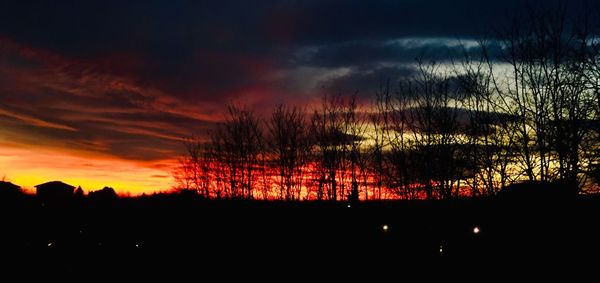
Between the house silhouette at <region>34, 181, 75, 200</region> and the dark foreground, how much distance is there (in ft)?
133

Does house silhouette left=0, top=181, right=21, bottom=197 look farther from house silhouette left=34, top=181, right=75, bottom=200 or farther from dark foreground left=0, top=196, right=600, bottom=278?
dark foreground left=0, top=196, right=600, bottom=278

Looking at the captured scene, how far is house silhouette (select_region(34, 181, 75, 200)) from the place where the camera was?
64.8 meters

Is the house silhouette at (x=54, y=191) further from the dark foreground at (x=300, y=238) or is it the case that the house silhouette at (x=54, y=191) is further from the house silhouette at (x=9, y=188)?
the dark foreground at (x=300, y=238)

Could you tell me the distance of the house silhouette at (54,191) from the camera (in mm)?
64775

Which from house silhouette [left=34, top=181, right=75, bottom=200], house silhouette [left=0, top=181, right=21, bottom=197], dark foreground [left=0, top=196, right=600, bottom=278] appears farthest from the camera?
house silhouette [left=34, top=181, right=75, bottom=200]

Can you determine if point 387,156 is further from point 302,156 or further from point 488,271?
point 488,271

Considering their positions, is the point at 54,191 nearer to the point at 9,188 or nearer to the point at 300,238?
the point at 9,188

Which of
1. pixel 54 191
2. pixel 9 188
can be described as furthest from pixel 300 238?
pixel 54 191

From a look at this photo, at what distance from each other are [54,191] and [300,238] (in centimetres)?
5759

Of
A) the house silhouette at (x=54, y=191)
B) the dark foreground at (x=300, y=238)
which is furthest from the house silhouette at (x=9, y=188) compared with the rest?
the dark foreground at (x=300, y=238)

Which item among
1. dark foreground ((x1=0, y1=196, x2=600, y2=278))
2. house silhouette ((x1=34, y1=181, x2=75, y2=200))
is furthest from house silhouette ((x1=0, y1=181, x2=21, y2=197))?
dark foreground ((x1=0, y1=196, x2=600, y2=278))

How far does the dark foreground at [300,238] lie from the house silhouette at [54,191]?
40.5 metres

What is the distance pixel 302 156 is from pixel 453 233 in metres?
17.1

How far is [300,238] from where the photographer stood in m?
18.1
